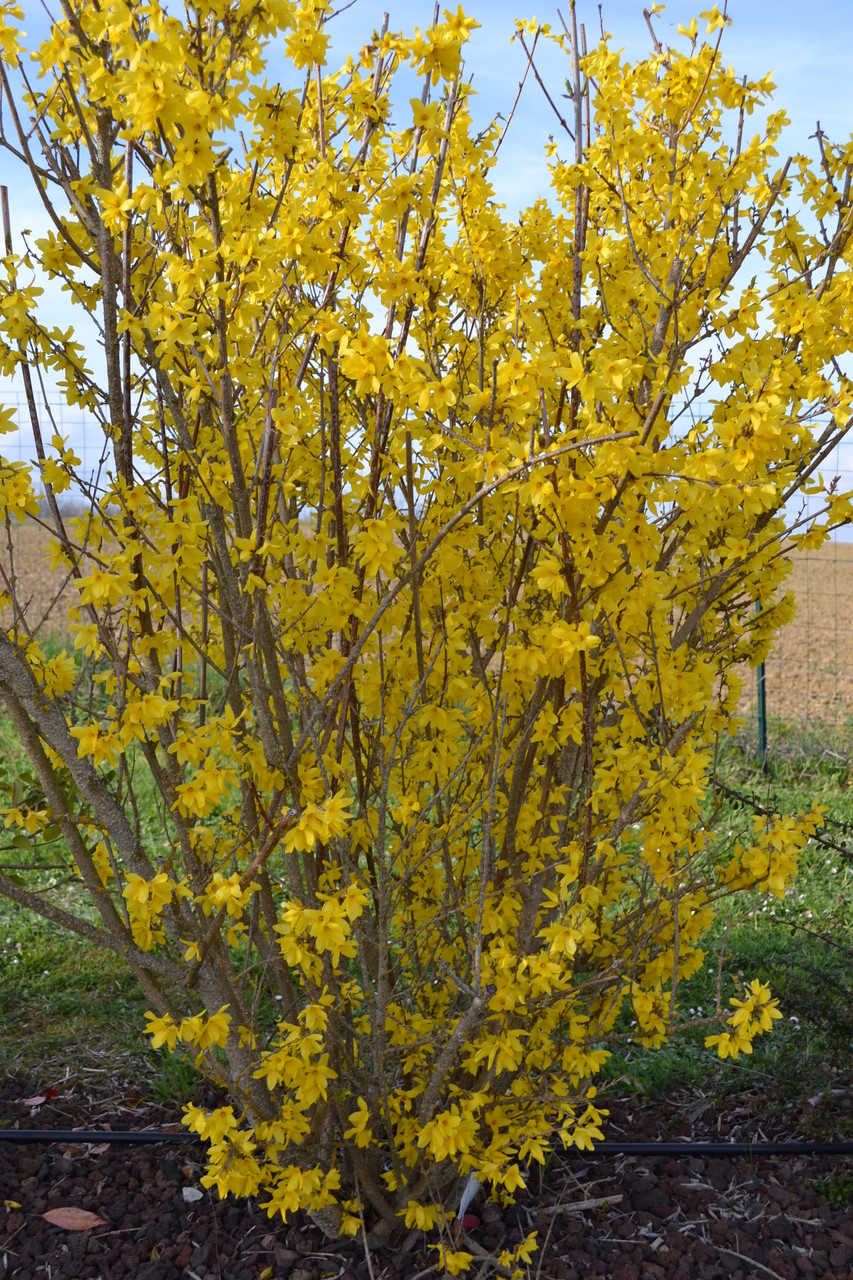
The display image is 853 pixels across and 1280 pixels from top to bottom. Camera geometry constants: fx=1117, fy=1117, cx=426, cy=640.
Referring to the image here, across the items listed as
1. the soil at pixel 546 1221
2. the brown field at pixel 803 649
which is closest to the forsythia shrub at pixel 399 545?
the soil at pixel 546 1221

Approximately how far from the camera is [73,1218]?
2.78m

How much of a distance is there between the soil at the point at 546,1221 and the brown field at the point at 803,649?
284 centimetres

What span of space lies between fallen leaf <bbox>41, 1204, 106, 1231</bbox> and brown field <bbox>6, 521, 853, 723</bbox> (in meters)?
3.11

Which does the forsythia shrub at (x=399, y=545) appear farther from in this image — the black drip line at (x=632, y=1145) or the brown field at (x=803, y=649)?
the brown field at (x=803, y=649)

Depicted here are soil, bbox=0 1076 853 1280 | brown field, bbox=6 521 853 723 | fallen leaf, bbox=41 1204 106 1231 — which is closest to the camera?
soil, bbox=0 1076 853 1280

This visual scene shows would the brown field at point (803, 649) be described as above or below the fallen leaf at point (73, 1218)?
above

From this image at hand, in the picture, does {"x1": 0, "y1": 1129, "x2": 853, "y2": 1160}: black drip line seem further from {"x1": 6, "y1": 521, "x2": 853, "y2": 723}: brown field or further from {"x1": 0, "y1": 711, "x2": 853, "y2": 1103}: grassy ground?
{"x1": 6, "y1": 521, "x2": 853, "y2": 723}: brown field

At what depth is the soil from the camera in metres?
2.62

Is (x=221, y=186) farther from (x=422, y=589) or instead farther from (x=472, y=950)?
(x=472, y=950)

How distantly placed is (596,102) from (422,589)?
116 cm

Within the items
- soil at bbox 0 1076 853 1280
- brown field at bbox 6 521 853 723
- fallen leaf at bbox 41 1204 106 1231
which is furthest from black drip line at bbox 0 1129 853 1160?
brown field at bbox 6 521 853 723

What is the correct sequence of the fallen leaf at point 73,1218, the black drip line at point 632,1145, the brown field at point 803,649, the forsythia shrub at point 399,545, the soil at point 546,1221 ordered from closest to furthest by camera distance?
the forsythia shrub at point 399,545, the soil at point 546,1221, the fallen leaf at point 73,1218, the black drip line at point 632,1145, the brown field at point 803,649

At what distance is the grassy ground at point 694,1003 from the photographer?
3270 mm

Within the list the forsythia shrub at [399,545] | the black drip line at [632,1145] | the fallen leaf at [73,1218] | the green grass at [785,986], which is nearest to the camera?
the forsythia shrub at [399,545]
